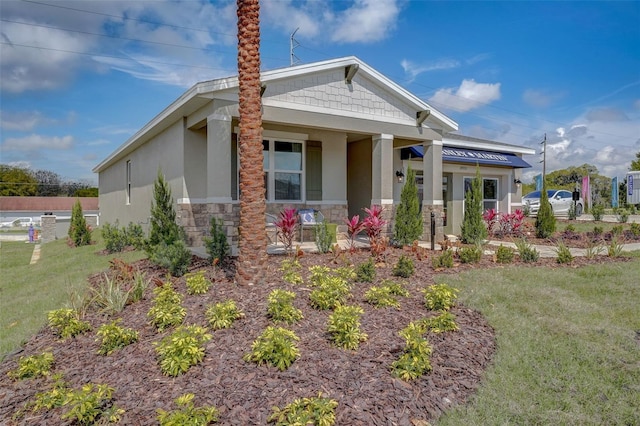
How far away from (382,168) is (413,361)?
27.0 ft

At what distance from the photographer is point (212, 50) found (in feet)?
65.5

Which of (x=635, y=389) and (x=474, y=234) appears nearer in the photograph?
(x=635, y=389)

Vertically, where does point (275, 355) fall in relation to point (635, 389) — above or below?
above

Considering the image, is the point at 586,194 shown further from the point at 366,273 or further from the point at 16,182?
the point at 16,182

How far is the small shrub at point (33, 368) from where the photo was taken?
400cm

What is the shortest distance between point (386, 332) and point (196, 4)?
15.1 meters

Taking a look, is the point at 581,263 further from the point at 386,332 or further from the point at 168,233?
the point at 168,233

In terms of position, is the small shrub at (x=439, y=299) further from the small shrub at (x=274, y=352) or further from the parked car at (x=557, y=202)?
the parked car at (x=557, y=202)

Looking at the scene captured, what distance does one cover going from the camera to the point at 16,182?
55062 millimetres

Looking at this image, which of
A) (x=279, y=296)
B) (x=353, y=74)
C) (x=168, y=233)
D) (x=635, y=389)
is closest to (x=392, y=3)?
(x=353, y=74)

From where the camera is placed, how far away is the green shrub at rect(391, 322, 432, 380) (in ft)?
12.0

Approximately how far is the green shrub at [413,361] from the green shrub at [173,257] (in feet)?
15.0

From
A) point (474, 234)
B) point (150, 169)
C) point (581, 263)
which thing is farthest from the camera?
point (150, 169)

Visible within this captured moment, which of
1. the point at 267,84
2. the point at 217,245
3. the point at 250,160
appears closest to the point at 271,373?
the point at 250,160
